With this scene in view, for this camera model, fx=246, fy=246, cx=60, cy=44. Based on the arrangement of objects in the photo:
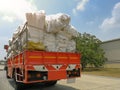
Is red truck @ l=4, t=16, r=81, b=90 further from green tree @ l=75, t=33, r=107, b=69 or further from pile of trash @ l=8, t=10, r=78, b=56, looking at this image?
green tree @ l=75, t=33, r=107, b=69

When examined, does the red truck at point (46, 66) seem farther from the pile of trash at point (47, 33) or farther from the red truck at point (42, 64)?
the pile of trash at point (47, 33)

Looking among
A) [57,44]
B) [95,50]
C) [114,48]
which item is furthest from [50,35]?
[114,48]

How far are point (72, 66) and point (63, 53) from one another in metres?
0.81

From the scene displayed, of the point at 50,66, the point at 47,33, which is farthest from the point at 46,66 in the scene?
the point at 47,33

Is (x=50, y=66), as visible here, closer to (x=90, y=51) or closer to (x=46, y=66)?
(x=46, y=66)

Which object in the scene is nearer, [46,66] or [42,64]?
[42,64]

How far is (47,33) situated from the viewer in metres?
11.2

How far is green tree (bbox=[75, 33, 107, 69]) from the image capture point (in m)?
33.0

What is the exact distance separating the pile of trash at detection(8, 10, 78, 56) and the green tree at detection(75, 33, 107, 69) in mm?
20131

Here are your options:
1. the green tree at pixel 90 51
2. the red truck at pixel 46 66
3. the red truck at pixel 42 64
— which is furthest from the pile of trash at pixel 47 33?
the green tree at pixel 90 51

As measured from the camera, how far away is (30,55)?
33.3ft

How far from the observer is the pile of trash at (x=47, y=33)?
35.1 feet

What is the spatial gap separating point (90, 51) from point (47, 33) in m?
22.4

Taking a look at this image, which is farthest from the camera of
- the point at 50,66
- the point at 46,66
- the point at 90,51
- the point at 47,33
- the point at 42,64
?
the point at 90,51
